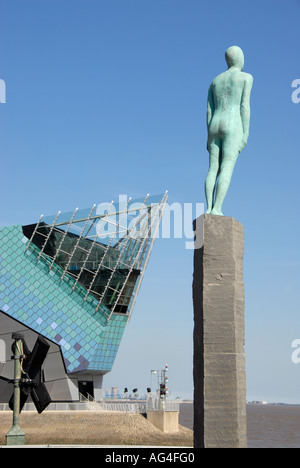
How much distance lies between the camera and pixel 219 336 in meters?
15.8

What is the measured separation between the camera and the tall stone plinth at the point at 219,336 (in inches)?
608

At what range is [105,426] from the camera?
167ft

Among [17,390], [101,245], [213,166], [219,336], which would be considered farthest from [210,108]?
[101,245]

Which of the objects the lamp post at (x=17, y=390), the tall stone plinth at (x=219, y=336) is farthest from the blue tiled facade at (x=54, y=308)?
the tall stone plinth at (x=219, y=336)

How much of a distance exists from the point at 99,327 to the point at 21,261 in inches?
328

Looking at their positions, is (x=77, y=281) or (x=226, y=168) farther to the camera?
(x=77, y=281)

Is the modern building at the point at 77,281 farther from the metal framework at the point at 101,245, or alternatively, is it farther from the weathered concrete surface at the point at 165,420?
the weathered concrete surface at the point at 165,420

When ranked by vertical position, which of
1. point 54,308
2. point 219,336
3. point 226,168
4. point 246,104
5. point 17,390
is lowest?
point 17,390

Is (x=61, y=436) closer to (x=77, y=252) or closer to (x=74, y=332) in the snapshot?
(x=74, y=332)

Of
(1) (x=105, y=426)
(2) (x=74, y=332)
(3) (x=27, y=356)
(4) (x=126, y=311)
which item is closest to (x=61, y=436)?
(1) (x=105, y=426)

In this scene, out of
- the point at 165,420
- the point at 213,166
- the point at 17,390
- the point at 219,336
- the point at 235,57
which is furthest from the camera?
the point at 165,420

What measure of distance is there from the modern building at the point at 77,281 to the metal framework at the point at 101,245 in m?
0.08

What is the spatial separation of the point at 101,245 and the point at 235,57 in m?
45.4

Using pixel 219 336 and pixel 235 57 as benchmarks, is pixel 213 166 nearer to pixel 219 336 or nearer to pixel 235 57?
pixel 235 57
